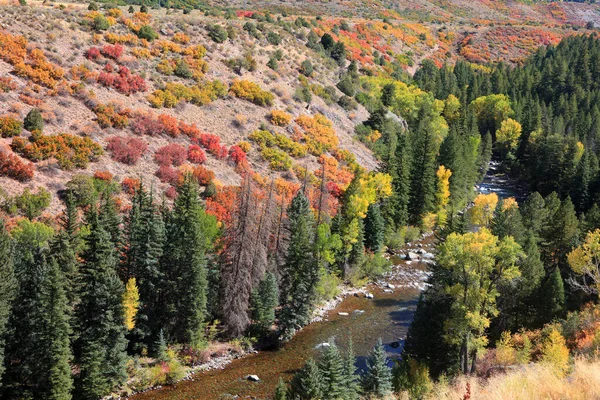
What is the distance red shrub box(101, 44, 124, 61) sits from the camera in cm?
7175

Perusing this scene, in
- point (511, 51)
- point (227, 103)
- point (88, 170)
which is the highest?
point (511, 51)

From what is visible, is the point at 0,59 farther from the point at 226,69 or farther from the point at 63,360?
the point at 63,360

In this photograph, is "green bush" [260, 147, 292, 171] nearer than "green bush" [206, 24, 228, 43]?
Yes

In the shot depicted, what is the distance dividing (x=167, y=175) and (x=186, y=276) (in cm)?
2191

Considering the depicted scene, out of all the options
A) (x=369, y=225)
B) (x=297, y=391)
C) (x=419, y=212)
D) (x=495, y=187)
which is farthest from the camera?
(x=495, y=187)

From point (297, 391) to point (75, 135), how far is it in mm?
42219

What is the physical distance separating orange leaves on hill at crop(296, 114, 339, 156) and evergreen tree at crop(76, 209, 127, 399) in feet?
141

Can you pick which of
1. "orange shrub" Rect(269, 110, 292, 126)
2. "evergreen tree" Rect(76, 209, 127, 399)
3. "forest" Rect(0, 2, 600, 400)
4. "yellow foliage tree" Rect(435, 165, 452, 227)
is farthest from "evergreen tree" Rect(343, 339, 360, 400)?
"orange shrub" Rect(269, 110, 292, 126)

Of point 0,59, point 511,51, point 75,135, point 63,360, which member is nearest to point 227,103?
point 75,135

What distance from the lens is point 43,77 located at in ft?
205

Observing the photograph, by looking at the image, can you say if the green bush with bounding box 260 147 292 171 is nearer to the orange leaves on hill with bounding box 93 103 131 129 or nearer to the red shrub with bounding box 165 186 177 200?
the red shrub with bounding box 165 186 177 200

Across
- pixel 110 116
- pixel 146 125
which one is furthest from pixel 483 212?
pixel 110 116

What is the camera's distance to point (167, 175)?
6050 centimetres

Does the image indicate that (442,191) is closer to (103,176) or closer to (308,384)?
(103,176)
